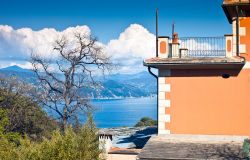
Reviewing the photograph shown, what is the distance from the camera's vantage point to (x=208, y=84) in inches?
580

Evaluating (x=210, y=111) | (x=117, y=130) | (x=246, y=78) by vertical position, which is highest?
(x=246, y=78)

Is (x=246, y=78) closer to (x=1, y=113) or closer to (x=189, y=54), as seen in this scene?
(x=189, y=54)

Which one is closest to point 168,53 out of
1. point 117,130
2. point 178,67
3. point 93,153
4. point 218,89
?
point 178,67

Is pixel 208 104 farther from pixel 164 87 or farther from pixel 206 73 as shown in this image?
pixel 164 87

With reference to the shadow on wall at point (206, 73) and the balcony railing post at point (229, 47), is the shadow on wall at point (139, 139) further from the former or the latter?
the balcony railing post at point (229, 47)

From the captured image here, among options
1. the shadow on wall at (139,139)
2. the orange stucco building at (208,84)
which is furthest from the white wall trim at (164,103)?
the shadow on wall at (139,139)

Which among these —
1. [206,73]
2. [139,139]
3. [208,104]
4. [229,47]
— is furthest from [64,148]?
[139,139]

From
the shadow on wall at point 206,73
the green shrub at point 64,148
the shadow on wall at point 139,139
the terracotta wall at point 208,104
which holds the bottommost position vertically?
the shadow on wall at point 139,139

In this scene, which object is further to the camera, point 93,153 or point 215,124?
point 215,124

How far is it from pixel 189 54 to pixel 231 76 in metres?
1.66

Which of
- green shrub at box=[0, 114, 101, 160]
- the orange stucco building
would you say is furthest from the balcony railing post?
green shrub at box=[0, 114, 101, 160]

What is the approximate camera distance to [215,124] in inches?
575

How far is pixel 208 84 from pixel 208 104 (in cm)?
69

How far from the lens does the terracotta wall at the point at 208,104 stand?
47.2 feet
